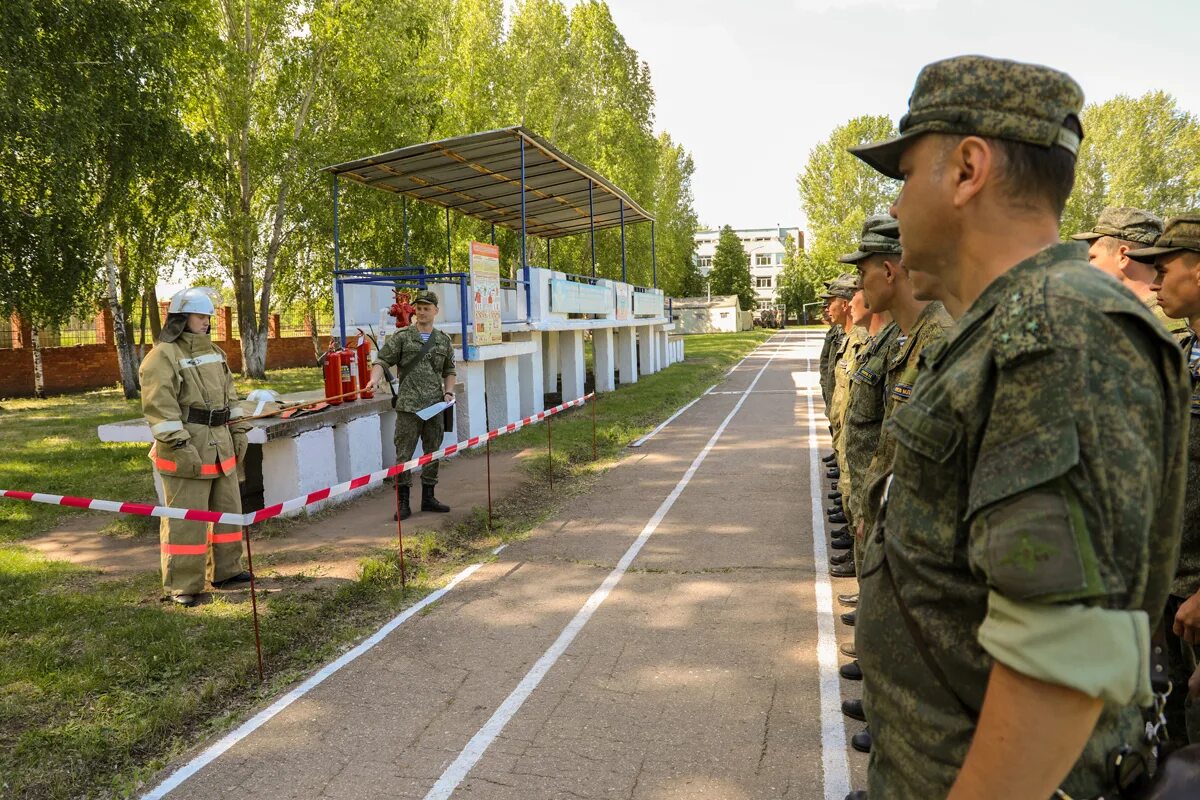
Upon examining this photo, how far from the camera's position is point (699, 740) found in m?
3.92

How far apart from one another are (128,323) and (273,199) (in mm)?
5420

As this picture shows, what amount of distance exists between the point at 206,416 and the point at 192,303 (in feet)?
2.71

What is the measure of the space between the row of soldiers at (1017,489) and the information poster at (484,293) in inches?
428

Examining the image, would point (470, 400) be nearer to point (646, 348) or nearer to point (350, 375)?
point (350, 375)

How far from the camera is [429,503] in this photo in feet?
28.1

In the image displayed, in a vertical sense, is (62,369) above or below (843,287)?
below

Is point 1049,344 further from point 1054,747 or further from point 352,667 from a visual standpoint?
point 352,667

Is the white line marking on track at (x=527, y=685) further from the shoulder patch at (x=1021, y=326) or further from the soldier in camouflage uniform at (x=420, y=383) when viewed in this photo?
the shoulder patch at (x=1021, y=326)

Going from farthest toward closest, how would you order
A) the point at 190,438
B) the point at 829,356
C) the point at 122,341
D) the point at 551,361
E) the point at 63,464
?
the point at 122,341 → the point at 551,361 → the point at 63,464 → the point at 829,356 → the point at 190,438

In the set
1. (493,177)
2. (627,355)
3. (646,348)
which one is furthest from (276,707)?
(646,348)

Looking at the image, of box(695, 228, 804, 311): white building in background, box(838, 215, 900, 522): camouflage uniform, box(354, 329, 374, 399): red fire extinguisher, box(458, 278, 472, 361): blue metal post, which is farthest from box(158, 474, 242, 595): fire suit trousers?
box(695, 228, 804, 311): white building in background

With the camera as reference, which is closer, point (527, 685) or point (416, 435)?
point (527, 685)

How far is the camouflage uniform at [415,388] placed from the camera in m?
Answer: 8.45

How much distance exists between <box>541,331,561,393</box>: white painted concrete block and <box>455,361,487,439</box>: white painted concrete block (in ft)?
23.9
